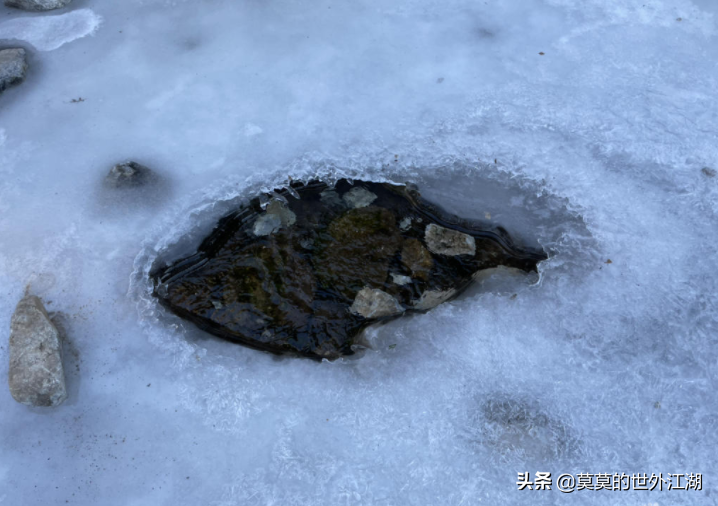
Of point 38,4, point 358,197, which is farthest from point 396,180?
point 38,4

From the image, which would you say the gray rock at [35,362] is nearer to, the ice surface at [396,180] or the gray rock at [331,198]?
the ice surface at [396,180]

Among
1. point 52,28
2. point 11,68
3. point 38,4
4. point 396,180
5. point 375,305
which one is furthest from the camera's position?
point 38,4

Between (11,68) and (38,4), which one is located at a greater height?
(38,4)

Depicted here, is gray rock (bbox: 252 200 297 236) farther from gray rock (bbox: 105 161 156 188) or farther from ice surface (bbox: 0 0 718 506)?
gray rock (bbox: 105 161 156 188)

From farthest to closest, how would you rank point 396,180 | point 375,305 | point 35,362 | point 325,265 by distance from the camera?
point 396,180, point 325,265, point 375,305, point 35,362

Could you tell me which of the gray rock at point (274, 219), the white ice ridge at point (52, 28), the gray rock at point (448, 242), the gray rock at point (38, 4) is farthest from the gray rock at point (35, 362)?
the gray rock at point (38, 4)

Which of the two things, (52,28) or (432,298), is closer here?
(432,298)

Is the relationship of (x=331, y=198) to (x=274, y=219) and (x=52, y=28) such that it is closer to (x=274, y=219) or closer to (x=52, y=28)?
(x=274, y=219)

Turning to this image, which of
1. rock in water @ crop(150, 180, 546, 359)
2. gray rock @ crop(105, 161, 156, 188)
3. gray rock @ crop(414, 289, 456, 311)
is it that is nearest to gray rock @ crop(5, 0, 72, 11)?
gray rock @ crop(105, 161, 156, 188)
